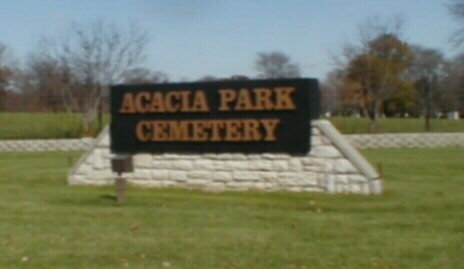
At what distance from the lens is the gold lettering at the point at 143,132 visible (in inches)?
652

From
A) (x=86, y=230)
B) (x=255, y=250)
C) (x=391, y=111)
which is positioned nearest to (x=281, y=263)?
(x=255, y=250)

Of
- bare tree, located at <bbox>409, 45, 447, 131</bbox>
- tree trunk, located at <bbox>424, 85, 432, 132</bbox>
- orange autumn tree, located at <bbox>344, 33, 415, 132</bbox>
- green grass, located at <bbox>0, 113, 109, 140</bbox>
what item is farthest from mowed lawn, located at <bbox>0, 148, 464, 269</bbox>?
orange autumn tree, located at <bbox>344, 33, 415, 132</bbox>

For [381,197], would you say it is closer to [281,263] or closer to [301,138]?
[301,138]

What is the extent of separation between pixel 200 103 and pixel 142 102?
1.33 meters

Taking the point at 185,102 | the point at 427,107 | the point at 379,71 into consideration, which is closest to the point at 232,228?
the point at 185,102

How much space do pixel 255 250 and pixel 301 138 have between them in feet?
18.9

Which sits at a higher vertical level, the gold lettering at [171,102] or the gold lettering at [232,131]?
the gold lettering at [171,102]

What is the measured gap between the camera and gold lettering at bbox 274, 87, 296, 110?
15.2 m

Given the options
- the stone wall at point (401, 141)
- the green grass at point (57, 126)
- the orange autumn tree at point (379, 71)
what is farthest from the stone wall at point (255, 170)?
the orange autumn tree at point (379, 71)

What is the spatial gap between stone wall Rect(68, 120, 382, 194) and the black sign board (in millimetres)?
180

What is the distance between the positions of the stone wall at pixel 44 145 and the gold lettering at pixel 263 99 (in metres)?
20.8

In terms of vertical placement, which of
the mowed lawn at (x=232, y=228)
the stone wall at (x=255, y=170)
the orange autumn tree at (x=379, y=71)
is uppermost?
the orange autumn tree at (x=379, y=71)

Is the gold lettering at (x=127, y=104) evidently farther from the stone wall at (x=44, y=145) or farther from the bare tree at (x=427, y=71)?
the bare tree at (x=427, y=71)

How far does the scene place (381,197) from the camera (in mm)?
14156
